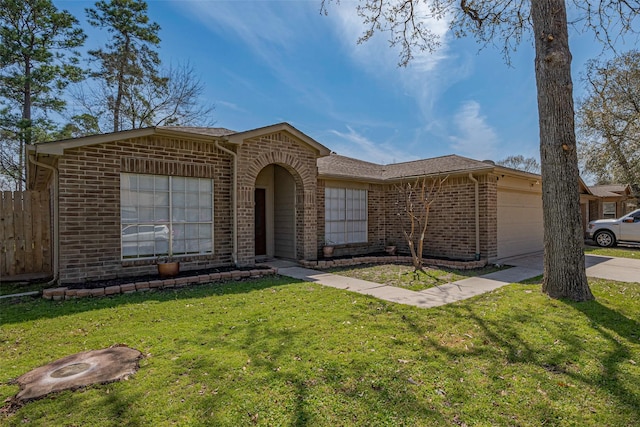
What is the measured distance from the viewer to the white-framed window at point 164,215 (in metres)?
7.78

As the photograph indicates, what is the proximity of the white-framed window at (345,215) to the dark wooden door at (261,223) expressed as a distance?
219 cm

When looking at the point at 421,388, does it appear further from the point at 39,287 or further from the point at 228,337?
the point at 39,287

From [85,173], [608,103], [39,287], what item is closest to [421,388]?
[85,173]

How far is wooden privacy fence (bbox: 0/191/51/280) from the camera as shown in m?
8.47

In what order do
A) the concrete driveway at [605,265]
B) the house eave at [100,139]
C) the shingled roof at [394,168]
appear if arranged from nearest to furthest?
the house eave at [100,139] → the concrete driveway at [605,265] → the shingled roof at [394,168]

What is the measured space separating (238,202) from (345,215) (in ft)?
15.0

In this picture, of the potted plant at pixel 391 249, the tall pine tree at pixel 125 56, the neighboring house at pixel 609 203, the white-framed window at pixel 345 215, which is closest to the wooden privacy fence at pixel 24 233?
the white-framed window at pixel 345 215

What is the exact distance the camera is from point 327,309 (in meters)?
5.54

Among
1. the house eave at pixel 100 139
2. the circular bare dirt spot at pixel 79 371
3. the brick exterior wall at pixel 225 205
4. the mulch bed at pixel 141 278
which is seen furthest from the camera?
the brick exterior wall at pixel 225 205

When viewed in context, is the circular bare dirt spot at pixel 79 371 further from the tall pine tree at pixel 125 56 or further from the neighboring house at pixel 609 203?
the neighboring house at pixel 609 203

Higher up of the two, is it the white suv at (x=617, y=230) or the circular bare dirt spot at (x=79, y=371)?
the white suv at (x=617, y=230)

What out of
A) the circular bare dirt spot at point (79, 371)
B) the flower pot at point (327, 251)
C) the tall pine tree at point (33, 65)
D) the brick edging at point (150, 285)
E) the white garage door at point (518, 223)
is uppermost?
the tall pine tree at point (33, 65)

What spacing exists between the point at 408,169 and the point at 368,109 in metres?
5.44

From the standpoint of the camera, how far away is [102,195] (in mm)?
7375
